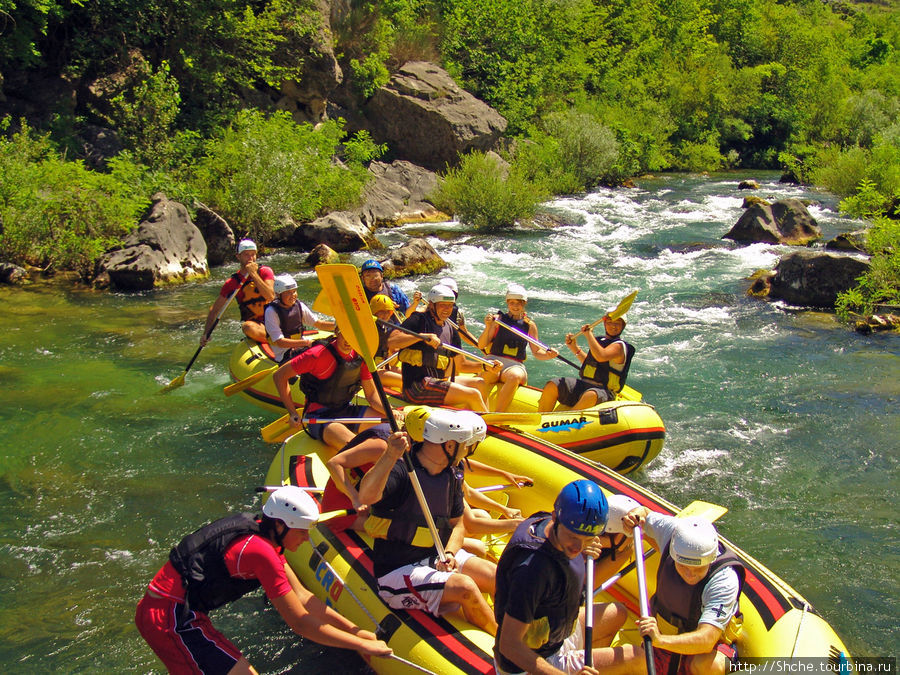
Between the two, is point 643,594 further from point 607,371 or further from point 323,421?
point 607,371

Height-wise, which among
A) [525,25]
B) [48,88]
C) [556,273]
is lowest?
[556,273]

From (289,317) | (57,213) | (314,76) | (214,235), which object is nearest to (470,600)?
(289,317)

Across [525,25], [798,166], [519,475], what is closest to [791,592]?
[519,475]

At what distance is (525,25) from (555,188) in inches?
402

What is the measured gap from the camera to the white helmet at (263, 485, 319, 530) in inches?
116

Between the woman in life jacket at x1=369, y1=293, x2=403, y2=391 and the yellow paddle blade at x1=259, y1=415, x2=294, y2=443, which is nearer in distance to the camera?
the yellow paddle blade at x1=259, y1=415, x2=294, y2=443

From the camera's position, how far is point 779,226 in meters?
15.0

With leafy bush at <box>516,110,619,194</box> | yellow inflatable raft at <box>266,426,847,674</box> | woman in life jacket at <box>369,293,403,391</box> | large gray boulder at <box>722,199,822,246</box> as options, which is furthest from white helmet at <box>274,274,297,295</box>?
leafy bush at <box>516,110,619,194</box>

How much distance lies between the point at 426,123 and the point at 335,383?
1701cm

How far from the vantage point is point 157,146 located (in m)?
13.6

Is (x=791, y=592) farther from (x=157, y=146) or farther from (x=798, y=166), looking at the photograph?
(x=798, y=166)

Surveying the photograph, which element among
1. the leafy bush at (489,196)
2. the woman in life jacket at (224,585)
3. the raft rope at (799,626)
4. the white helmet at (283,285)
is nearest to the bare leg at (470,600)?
the woman in life jacket at (224,585)

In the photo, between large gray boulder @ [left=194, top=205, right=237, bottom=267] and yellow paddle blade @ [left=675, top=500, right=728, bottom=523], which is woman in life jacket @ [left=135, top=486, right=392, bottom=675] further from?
large gray boulder @ [left=194, top=205, right=237, bottom=267]

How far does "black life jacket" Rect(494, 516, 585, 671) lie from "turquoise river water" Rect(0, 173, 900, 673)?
1.45m
